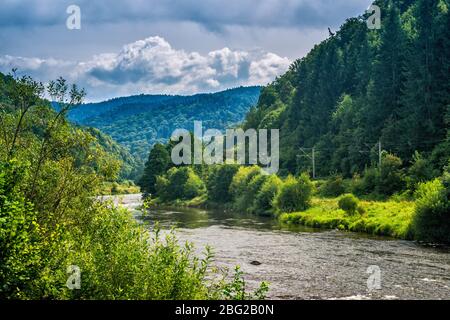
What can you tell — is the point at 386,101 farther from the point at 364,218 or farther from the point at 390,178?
the point at 364,218

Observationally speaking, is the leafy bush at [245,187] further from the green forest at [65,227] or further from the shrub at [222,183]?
the green forest at [65,227]

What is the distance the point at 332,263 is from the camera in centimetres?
3925

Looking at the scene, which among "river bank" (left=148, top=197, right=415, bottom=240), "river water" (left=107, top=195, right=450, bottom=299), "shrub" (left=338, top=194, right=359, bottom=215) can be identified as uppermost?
"shrub" (left=338, top=194, right=359, bottom=215)

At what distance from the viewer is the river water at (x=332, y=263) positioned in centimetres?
2984

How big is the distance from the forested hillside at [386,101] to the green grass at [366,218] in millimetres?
15507

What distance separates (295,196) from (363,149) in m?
30.0

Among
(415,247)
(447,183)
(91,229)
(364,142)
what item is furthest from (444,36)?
(91,229)

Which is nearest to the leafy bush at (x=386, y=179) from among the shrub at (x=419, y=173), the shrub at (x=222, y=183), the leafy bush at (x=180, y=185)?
the shrub at (x=419, y=173)

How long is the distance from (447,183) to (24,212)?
138ft

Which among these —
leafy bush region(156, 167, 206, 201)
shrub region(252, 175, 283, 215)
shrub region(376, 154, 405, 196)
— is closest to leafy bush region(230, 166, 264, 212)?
shrub region(252, 175, 283, 215)

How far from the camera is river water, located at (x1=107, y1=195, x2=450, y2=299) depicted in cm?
2984

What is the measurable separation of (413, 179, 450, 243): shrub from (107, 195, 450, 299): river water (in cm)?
187

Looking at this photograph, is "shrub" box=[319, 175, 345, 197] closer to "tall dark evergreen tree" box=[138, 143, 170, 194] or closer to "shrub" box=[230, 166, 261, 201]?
"shrub" box=[230, 166, 261, 201]

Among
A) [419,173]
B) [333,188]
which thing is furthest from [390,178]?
[333,188]
